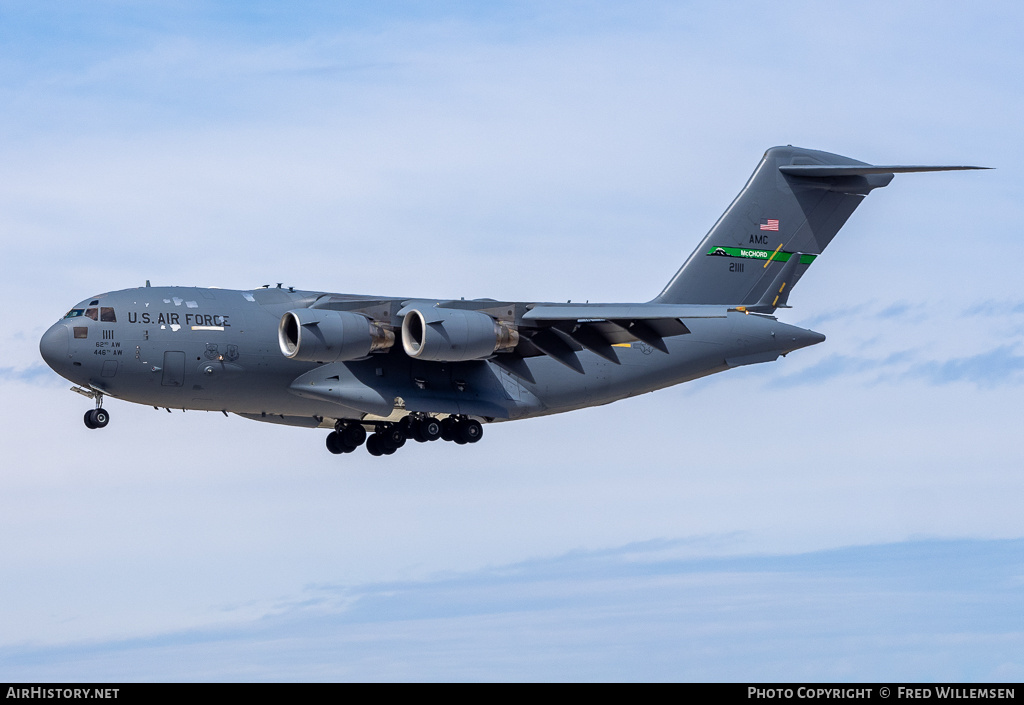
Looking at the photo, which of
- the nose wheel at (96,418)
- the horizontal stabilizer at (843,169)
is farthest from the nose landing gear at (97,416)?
the horizontal stabilizer at (843,169)

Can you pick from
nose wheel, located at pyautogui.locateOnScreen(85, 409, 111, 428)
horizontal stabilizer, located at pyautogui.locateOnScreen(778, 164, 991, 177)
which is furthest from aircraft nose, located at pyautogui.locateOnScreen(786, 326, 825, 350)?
nose wheel, located at pyautogui.locateOnScreen(85, 409, 111, 428)

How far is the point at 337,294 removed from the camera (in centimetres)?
2000

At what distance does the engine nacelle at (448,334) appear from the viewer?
18359 mm

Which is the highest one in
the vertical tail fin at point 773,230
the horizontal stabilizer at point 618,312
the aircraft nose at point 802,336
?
the vertical tail fin at point 773,230

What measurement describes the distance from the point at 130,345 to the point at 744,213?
9.63 metres

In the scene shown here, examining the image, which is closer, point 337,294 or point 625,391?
point 337,294

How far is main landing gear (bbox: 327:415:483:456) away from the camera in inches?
792

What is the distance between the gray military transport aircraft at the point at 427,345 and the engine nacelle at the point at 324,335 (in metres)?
0.02

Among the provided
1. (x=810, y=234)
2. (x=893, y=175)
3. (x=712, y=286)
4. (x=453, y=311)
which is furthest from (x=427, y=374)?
(x=893, y=175)

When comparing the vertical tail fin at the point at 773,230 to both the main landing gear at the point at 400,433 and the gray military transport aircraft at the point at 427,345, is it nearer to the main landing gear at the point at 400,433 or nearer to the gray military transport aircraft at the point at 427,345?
the gray military transport aircraft at the point at 427,345

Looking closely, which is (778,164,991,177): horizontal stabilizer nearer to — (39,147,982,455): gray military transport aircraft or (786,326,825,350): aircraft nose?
(39,147,982,455): gray military transport aircraft

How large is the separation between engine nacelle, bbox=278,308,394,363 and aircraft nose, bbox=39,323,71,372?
268 cm
